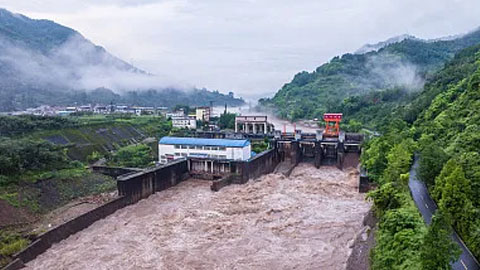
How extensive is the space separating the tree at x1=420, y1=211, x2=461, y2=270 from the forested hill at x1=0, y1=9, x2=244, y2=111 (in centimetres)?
8151

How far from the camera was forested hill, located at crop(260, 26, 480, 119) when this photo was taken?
8481 cm

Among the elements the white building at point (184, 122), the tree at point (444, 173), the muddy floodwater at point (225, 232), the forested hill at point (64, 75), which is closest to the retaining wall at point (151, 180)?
the muddy floodwater at point (225, 232)

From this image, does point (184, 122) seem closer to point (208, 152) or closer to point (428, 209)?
point (208, 152)

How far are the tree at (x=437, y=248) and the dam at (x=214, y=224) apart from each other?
6.86 meters

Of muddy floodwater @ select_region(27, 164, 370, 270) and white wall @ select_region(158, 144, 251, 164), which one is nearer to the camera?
muddy floodwater @ select_region(27, 164, 370, 270)

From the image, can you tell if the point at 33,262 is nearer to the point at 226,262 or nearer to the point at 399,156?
the point at 226,262

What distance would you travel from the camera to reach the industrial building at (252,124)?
158 feet

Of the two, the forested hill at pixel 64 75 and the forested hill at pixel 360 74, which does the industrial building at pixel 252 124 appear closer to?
the forested hill at pixel 360 74

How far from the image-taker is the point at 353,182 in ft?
99.5

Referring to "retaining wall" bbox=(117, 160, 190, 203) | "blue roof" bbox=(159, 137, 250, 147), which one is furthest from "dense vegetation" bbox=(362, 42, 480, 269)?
"retaining wall" bbox=(117, 160, 190, 203)

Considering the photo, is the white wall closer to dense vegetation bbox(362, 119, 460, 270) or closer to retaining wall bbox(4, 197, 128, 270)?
retaining wall bbox(4, 197, 128, 270)

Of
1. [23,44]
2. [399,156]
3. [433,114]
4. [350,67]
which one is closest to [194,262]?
[399,156]

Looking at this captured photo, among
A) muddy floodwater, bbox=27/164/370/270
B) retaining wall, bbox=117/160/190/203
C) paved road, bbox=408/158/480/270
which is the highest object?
paved road, bbox=408/158/480/270

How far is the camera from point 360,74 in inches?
3957
